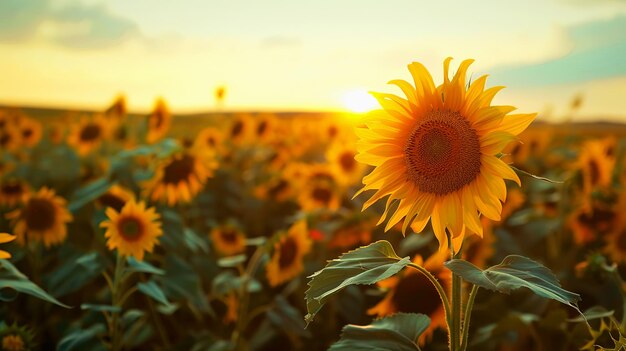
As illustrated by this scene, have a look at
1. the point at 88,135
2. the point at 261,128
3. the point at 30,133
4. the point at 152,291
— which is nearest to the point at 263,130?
the point at 261,128

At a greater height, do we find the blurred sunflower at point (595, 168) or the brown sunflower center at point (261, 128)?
the brown sunflower center at point (261, 128)

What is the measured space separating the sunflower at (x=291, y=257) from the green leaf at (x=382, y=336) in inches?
75.6

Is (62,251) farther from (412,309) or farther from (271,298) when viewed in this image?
(412,309)

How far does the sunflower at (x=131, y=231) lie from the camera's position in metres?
2.72

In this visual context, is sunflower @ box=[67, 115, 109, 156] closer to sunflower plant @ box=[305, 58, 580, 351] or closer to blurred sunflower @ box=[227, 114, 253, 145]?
blurred sunflower @ box=[227, 114, 253, 145]

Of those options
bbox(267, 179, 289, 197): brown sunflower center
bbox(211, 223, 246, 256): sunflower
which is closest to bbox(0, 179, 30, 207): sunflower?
bbox(211, 223, 246, 256): sunflower

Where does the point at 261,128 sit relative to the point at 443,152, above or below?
below

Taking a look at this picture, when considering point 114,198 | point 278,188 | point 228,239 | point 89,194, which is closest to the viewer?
point 89,194

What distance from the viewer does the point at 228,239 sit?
176 inches

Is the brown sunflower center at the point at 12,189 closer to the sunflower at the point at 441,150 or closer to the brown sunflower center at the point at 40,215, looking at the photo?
the brown sunflower center at the point at 40,215

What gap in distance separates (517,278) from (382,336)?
0.45 meters

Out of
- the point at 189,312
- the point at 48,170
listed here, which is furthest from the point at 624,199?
the point at 48,170

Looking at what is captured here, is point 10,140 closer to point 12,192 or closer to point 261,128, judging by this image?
point 261,128

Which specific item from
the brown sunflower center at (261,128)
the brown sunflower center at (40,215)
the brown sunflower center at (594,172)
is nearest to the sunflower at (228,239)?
the brown sunflower center at (40,215)
